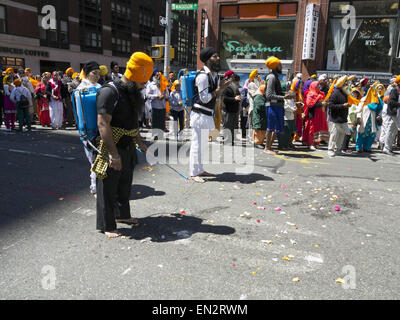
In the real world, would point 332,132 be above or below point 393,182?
above

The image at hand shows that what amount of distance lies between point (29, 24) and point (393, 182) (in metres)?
33.0

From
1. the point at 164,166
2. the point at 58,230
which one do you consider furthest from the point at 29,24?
the point at 58,230

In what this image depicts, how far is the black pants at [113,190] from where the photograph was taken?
3.67m

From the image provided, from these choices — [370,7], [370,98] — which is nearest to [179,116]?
[370,98]

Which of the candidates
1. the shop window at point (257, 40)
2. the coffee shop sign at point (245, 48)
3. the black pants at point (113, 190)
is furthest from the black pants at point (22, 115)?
the coffee shop sign at point (245, 48)

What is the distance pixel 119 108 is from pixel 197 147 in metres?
2.65

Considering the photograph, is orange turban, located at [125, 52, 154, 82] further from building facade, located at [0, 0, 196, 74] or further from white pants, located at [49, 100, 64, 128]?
building facade, located at [0, 0, 196, 74]

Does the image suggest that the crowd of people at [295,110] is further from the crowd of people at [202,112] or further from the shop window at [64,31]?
the shop window at [64,31]

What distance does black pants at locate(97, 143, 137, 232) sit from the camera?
12.1ft

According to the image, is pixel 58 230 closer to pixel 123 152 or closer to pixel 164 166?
pixel 123 152

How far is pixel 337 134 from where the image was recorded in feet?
28.9
